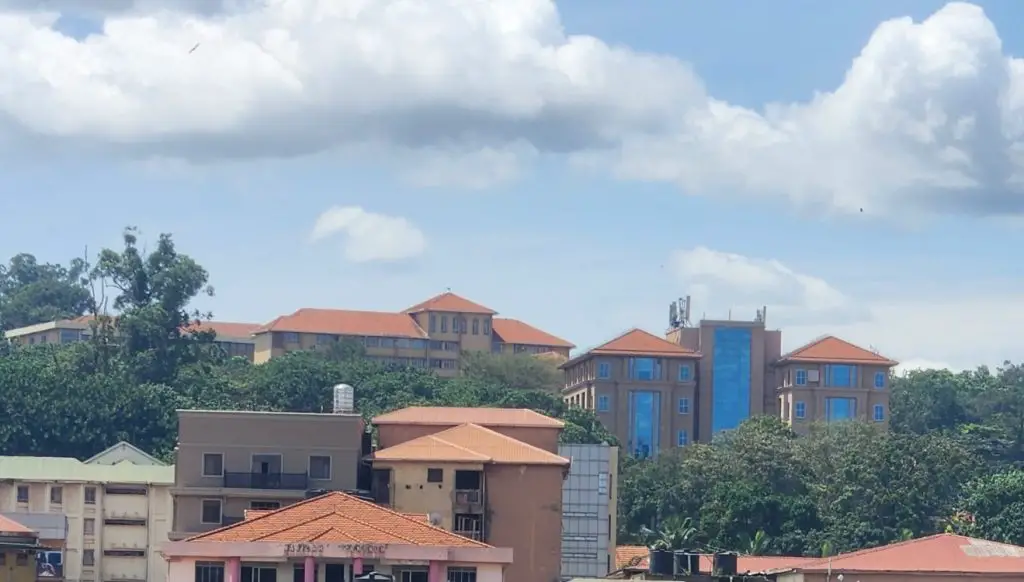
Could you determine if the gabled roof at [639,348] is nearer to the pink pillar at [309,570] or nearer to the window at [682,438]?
the window at [682,438]

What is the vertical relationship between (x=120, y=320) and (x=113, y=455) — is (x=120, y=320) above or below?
above

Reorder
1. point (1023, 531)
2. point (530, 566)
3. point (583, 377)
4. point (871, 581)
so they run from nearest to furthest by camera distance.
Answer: point (871, 581), point (530, 566), point (1023, 531), point (583, 377)

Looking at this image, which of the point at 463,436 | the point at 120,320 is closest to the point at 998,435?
the point at 120,320

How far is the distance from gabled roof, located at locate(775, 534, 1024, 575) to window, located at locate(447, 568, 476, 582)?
41.7ft

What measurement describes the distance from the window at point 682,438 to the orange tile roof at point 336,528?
318 feet

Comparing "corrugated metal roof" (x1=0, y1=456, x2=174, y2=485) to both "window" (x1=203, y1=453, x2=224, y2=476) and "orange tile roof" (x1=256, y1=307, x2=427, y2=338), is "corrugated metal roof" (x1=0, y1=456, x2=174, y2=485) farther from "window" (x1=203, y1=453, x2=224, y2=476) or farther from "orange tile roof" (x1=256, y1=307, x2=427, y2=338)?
"orange tile roof" (x1=256, y1=307, x2=427, y2=338)

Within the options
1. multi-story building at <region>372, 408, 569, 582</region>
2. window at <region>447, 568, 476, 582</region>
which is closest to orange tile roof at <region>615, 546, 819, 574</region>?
multi-story building at <region>372, 408, 569, 582</region>

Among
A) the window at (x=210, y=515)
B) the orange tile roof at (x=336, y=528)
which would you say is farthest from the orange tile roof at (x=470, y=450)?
the orange tile roof at (x=336, y=528)

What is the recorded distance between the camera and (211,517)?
86625mm

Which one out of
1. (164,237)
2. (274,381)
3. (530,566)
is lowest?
(530,566)

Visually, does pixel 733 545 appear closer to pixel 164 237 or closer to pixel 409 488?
pixel 409 488

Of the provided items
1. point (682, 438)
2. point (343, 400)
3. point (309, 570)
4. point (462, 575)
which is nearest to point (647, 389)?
point (682, 438)

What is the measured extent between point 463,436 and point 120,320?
7489cm

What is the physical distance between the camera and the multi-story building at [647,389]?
170m
